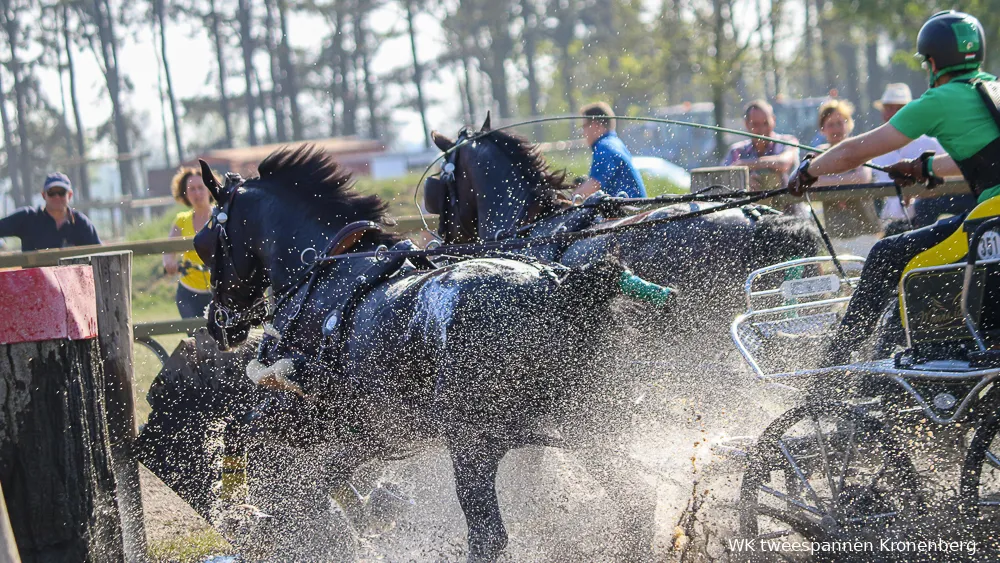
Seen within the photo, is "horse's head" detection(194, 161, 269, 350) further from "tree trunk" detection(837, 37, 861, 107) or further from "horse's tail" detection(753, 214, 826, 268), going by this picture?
"tree trunk" detection(837, 37, 861, 107)

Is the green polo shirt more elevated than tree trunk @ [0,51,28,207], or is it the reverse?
tree trunk @ [0,51,28,207]

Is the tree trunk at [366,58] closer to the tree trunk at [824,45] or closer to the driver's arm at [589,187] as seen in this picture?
the tree trunk at [824,45]

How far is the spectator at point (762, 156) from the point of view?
24.9ft

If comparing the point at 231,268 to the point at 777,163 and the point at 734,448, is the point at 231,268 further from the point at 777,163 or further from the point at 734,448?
the point at 777,163

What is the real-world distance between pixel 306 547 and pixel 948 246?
3049 millimetres

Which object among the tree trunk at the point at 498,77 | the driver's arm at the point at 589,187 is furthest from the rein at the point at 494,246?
the tree trunk at the point at 498,77

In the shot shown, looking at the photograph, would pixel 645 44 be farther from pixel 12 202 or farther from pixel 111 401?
pixel 111 401

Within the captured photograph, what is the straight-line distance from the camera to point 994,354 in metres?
3.29

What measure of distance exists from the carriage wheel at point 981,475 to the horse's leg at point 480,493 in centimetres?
157

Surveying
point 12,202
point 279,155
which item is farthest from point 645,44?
point 279,155

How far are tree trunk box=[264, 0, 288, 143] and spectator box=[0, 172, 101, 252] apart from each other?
2436 cm

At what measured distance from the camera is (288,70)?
109ft

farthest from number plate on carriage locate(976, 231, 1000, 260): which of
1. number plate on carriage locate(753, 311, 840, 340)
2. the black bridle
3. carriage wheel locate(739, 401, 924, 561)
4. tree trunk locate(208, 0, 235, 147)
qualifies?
tree trunk locate(208, 0, 235, 147)

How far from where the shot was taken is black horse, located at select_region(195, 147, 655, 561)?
3.89 m
